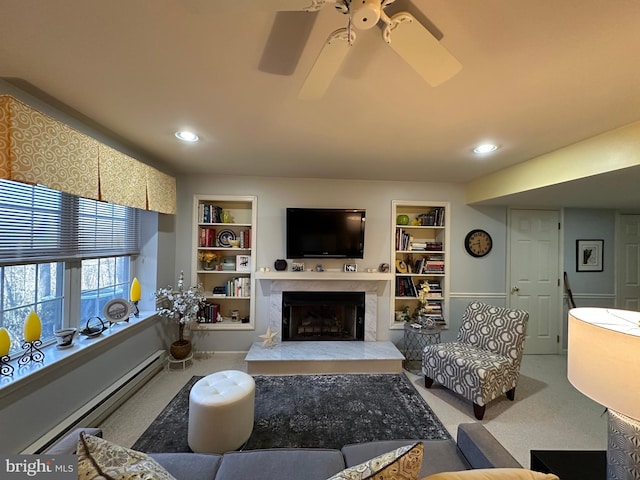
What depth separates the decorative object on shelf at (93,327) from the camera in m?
2.17

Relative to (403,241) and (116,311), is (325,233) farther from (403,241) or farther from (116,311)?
(116,311)

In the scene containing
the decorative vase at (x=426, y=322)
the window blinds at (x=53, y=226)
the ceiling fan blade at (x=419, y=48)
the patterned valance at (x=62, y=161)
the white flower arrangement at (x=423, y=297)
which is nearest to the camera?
the ceiling fan blade at (x=419, y=48)

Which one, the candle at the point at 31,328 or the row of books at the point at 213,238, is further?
the row of books at the point at 213,238

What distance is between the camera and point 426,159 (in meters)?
2.65

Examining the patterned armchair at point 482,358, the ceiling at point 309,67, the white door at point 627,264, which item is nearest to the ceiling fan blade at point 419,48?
the ceiling at point 309,67

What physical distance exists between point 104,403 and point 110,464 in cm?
186

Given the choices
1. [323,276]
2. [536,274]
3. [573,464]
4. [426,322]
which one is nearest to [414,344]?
[426,322]

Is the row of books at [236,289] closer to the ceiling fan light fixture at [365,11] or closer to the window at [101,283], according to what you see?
the window at [101,283]

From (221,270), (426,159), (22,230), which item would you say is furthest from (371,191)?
(22,230)

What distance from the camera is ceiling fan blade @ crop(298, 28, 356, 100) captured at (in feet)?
3.05

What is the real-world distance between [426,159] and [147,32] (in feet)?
7.88

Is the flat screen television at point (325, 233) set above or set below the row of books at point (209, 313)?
above

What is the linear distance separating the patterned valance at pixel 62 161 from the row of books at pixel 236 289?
57.4 inches

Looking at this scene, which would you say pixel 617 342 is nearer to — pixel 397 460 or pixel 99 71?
pixel 397 460
